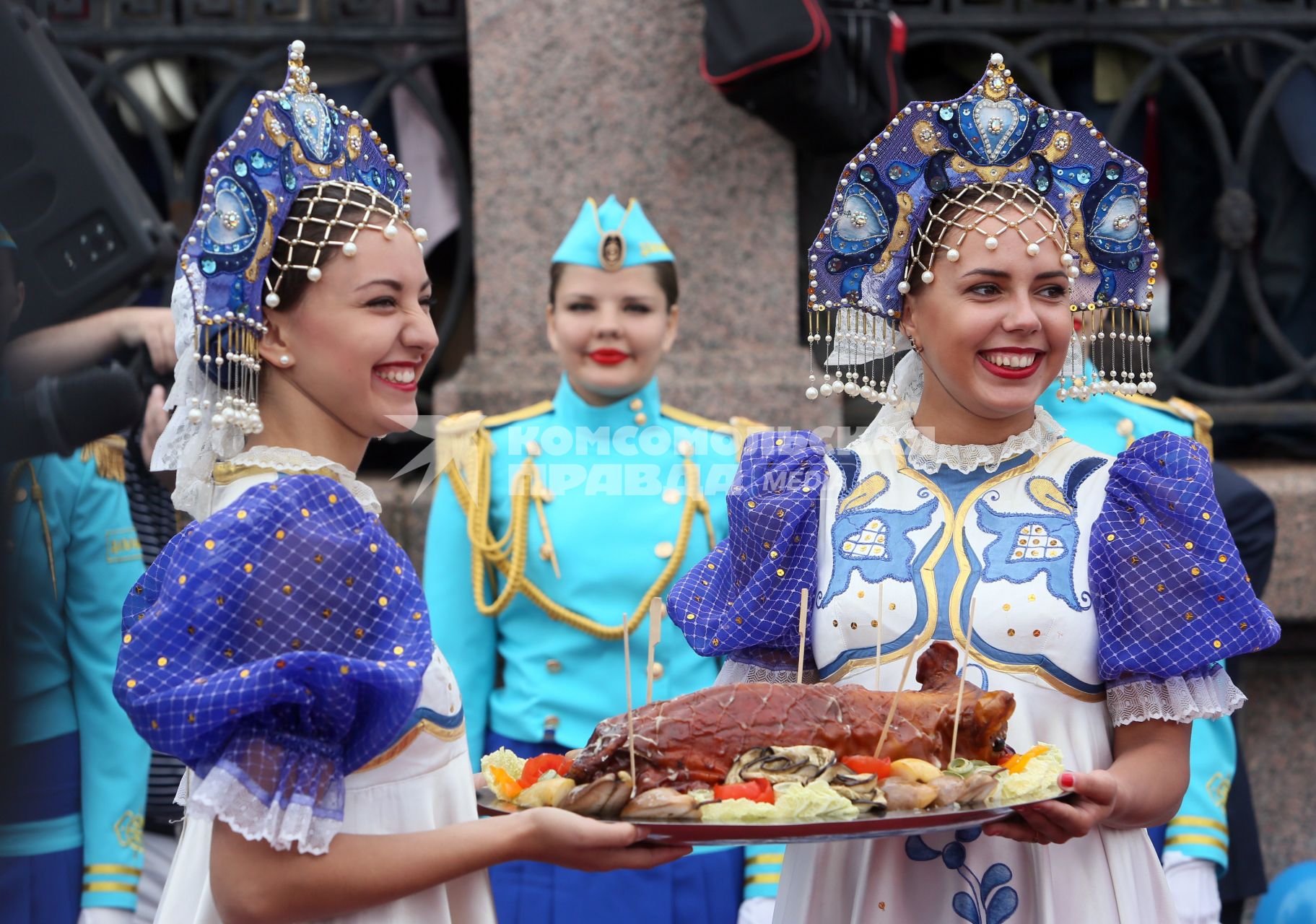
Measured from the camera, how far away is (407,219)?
240 cm

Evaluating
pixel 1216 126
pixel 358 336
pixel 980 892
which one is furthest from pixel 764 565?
pixel 1216 126

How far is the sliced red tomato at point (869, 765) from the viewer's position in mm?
2047

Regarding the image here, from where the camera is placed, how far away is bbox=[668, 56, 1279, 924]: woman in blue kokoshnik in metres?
2.28

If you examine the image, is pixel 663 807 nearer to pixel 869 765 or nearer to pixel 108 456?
pixel 869 765

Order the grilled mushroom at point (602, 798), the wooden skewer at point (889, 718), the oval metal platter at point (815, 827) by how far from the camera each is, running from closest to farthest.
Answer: the oval metal platter at point (815, 827) → the grilled mushroom at point (602, 798) → the wooden skewer at point (889, 718)

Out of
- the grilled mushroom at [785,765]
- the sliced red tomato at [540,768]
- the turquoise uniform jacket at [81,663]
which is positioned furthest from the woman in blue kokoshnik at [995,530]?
the turquoise uniform jacket at [81,663]

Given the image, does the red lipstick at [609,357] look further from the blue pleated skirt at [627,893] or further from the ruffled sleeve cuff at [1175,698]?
the ruffled sleeve cuff at [1175,698]

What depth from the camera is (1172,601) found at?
7.39 feet

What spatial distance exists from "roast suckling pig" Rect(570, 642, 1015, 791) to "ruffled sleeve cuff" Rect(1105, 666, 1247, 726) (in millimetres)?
222

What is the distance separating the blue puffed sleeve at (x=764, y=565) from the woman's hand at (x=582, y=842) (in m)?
0.51

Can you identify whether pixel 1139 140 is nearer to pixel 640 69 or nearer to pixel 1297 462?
pixel 1297 462

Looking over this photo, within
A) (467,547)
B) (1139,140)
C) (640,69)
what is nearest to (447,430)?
(467,547)

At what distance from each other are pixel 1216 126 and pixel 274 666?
158 inches

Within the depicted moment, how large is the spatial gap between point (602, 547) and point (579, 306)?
62 cm
